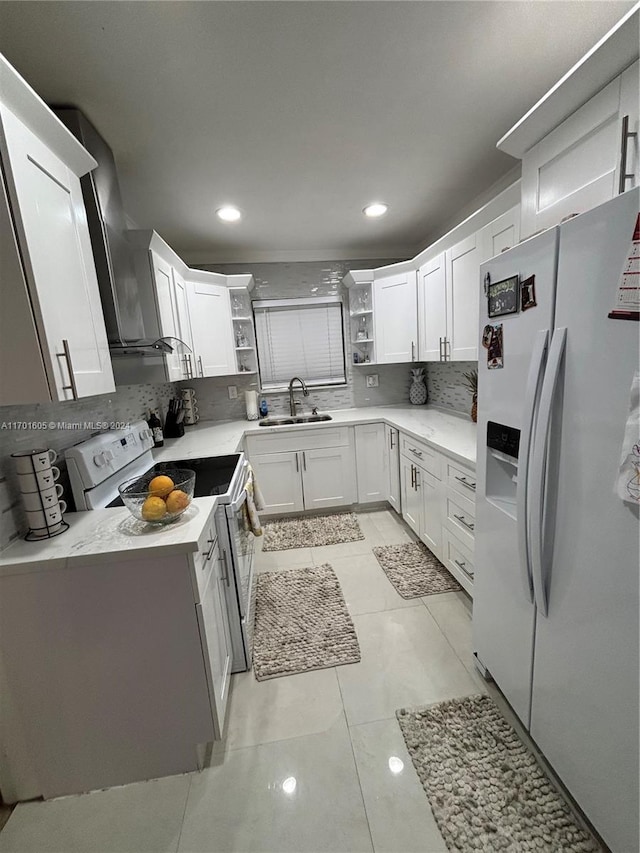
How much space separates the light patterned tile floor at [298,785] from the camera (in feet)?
3.40

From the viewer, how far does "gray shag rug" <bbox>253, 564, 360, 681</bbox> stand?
163cm

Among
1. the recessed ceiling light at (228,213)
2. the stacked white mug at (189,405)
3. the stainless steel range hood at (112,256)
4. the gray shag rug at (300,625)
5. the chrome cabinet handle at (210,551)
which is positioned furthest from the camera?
the stacked white mug at (189,405)

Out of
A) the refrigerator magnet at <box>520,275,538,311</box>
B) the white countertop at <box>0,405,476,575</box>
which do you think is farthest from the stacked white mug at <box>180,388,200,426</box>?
the refrigerator magnet at <box>520,275,538,311</box>

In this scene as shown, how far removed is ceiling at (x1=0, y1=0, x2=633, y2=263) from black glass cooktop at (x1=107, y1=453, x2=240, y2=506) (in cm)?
152

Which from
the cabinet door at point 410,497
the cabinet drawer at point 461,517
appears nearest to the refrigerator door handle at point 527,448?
the cabinet drawer at point 461,517

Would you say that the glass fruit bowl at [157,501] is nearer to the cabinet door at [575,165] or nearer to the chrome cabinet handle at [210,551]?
the chrome cabinet handle at [210,551]

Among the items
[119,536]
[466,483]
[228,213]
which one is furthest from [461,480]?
[228,213]

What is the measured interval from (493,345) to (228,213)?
2.06 m

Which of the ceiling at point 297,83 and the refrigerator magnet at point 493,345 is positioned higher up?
the ceiling at point 297,83

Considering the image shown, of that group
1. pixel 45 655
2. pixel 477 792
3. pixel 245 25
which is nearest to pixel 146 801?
pixel 45 655

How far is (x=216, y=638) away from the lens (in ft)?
4.23

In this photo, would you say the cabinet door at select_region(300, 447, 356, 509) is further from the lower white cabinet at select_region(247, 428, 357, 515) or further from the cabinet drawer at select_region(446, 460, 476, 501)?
the cabinet drawer at select_region(446, 460, 476, 501)

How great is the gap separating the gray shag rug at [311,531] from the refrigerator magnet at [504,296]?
2.08 meters

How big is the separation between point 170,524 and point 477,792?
4.52 ft
